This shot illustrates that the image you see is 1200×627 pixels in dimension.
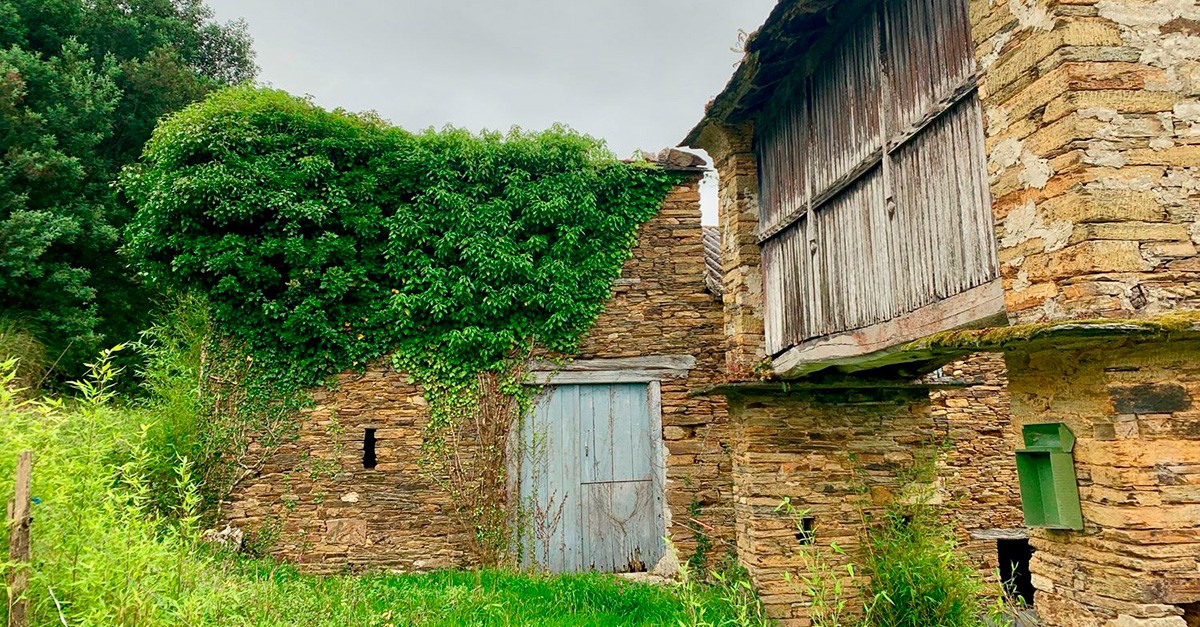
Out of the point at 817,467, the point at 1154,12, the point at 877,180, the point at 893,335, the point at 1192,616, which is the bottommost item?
the point at 1192,616

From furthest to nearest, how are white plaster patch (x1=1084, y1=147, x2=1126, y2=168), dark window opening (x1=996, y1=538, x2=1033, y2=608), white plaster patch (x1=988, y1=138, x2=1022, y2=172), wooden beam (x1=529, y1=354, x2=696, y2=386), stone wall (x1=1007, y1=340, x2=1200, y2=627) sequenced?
1. dark window opening (x1=996, y1=538, x2=1033, y2=608)
2. wooden beam (x1=529, y1=354, x2=696, y2=386)
3. white plaster patch (x1=988, y1=138, x2=1022, y2=172)
4. white plaster patch (x1=1084, y1=147, x2=1126, y2=168)
5. stone wall (x1=1007, y1=340, x2=1200, y2=627)

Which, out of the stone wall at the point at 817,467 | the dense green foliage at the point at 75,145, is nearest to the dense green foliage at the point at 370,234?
the stone wall at the point at 817,467

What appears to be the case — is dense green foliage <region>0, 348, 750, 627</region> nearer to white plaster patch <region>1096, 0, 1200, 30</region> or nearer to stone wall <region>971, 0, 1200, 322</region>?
stone wall <region>971, 0, 1200, 322</region>

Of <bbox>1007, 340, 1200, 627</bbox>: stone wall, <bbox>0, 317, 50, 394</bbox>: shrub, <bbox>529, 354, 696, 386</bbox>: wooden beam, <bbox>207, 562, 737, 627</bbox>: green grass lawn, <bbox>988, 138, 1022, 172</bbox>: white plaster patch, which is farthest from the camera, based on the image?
<bbox>0, 317, 50, 394</bbox>: shrub

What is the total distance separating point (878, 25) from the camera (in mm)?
4371

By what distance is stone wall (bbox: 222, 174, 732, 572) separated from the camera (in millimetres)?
7457

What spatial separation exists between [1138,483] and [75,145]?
1521 cm

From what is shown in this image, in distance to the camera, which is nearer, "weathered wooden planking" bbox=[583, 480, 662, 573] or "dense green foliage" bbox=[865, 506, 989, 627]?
"dense green foliage" bbox=[865, 506, 989, 627]

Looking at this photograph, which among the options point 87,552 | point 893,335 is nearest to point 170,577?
point 87,552

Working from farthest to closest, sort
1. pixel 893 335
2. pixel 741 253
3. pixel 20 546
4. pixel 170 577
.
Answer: pixel 741 253 → pixel 893 335 → pixel 170 577 → pixel 20 546

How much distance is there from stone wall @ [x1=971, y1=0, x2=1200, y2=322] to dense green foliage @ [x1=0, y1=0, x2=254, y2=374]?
11.9 m

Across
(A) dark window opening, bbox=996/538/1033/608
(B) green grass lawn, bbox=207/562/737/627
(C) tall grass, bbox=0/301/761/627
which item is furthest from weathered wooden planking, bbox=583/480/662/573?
(A) dark window opening, bbox=996/538/1033/608

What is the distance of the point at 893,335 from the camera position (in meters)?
4.16

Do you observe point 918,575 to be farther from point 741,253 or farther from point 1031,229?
point 1031,229
